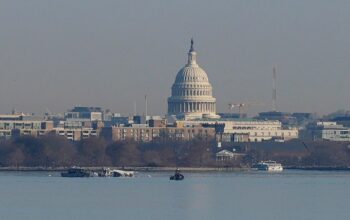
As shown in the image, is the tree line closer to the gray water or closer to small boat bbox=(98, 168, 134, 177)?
small boat bbox=(98, 168, 134, 177)

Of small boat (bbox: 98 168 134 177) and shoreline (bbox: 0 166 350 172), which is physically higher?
shoreline (bbox: 0 166 350 172)

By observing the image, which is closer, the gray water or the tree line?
the gray water

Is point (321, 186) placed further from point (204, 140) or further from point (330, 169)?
point (204, 140)

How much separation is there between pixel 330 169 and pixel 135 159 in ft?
50.5

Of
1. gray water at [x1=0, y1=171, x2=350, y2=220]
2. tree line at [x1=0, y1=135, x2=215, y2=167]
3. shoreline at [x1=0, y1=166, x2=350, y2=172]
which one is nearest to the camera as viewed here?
gray water at [x1=0, y1=171, x2=350, y2=220]

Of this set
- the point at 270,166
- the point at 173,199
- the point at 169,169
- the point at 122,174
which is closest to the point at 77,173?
the point at 122,174

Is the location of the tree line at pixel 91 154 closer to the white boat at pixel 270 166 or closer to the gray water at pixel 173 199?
the white boat at pixel 270 166

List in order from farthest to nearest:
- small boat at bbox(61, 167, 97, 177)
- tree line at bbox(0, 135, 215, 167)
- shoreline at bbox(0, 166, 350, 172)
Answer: tree line at bbox(0, 135, 215, 167) → shoreline at bbox(0, 166, 350, 172) → small boat at bbox(61, 167, 97, 177)

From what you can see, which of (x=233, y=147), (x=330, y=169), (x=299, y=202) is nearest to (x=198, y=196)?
(x=299, y=202)

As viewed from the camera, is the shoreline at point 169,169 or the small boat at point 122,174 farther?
the shoreline at point 169,169

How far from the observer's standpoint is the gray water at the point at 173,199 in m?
84.4

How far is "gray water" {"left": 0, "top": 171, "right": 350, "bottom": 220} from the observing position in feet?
277

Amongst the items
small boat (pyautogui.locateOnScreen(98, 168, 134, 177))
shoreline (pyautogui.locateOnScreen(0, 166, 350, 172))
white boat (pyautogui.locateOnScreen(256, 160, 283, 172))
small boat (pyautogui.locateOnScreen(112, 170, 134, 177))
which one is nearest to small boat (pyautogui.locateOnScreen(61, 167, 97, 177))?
small boat (pyautogui.locateOnScreen(98, 168, 134, 177))

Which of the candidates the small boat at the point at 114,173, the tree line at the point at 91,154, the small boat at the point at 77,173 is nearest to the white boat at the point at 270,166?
the tree line at the point at 91,154
